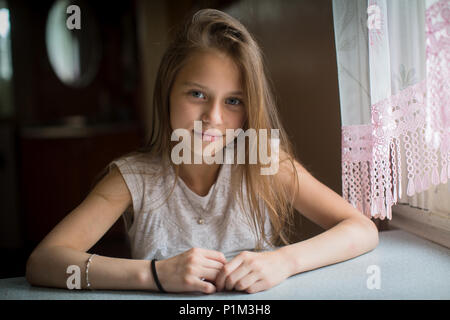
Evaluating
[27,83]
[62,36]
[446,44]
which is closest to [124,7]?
[62,36]

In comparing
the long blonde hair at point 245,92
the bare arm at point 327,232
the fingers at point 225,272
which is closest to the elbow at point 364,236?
the bare arm at point 327,232

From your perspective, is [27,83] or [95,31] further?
[95,31]

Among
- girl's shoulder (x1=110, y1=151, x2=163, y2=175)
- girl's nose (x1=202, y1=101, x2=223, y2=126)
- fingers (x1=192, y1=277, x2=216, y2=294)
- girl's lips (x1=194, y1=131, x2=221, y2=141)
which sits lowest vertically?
fingers (x1=192, y1=277, x2=216, y2=294)

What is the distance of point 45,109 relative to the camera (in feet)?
9.86

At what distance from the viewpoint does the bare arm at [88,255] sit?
701 millimetres

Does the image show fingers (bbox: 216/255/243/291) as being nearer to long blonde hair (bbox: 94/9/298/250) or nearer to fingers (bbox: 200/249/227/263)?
fingers (bbox: 200/249/227/263)

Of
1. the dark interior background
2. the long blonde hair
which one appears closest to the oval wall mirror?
the dark interior background

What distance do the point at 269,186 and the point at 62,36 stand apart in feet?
8.84

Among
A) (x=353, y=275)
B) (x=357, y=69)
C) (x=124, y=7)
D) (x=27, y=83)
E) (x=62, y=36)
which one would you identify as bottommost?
(x=353, y=275)

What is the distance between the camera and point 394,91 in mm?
786

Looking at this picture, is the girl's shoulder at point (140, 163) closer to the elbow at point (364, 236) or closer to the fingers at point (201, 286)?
the fingers at point (201, 286)

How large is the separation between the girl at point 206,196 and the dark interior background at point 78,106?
485mm

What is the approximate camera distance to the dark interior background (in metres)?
1.73
